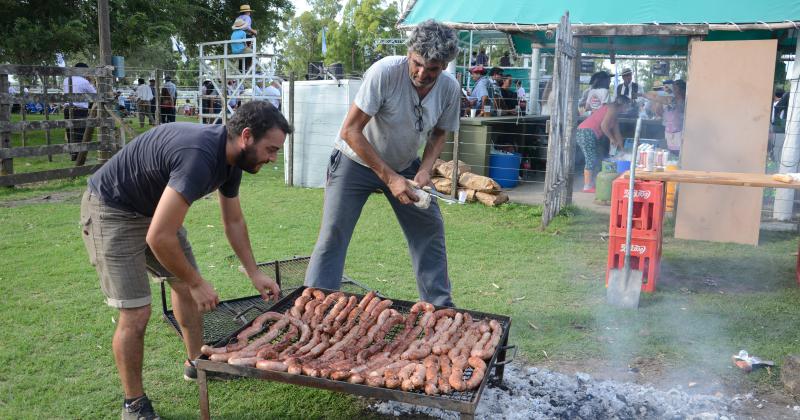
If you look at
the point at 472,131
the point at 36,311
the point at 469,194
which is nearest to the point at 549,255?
the point at 469,194

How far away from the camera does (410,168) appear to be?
4555 millimetres

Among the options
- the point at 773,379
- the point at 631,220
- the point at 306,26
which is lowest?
the point at 773,379

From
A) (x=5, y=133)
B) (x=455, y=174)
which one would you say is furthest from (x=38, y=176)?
(x=455, y=174)

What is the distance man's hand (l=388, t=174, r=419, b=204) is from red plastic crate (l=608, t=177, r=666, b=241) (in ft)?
9.40

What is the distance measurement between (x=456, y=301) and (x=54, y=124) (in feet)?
28.2

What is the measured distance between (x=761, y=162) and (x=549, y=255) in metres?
3.08

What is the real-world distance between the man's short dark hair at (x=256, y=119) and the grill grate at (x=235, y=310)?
1216 millimetres

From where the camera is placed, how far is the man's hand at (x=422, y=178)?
436cm

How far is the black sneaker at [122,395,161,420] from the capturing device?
3594mm

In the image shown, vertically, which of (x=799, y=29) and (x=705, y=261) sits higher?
(x=799, y=29)

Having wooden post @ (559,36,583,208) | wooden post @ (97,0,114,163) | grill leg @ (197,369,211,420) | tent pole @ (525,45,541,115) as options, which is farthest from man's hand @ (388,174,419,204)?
tent pole @ (525,45,541,115)

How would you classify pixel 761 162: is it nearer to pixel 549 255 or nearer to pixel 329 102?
pixel 549 255

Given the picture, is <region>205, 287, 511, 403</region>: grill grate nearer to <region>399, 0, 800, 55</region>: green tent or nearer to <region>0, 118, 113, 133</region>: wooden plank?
<region>399, 0, 800, 55</region>: green tent

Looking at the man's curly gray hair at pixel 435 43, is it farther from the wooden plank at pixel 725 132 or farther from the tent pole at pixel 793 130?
the tent pole at pixel 793 130
